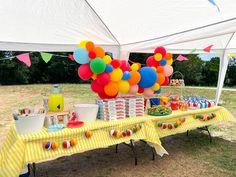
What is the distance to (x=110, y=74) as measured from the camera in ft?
8.98

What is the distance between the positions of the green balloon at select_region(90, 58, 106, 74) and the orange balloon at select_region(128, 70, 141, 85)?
1.31ft

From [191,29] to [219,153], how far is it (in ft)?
6.11

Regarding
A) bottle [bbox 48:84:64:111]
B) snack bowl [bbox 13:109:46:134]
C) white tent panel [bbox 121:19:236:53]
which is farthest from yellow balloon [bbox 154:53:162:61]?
snack bowl [bbox 13:109:46:134]

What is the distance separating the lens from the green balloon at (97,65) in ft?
8.50

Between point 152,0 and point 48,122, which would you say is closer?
point 48,122

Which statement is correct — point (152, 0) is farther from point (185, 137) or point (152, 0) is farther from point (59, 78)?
point (59, 78)

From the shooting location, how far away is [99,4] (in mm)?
3229

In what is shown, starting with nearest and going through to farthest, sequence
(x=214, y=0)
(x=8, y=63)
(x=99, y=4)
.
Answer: (x=214, y=0) → (x=99, y=4) → (x=8, y=63)

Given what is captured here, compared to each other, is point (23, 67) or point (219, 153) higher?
point (23, 67)

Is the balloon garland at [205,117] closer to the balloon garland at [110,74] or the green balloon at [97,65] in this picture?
the balloon garland at [110,74]

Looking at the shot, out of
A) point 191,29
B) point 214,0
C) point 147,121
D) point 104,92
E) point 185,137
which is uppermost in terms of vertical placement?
point 214,0

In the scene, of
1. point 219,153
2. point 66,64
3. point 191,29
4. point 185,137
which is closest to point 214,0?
point 191,29

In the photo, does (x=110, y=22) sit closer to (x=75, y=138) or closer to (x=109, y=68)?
(x=109, y=68)

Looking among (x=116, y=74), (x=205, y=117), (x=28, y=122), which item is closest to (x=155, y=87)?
(x=116, y=74)
